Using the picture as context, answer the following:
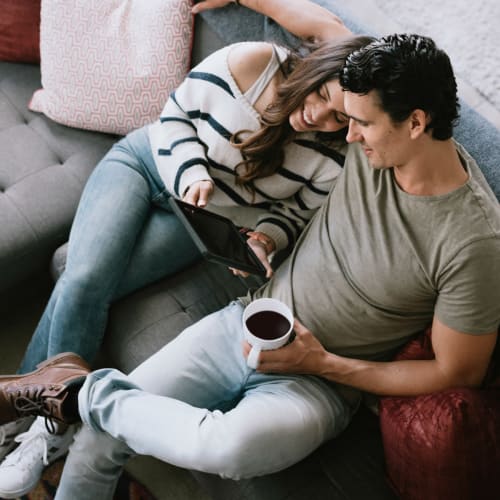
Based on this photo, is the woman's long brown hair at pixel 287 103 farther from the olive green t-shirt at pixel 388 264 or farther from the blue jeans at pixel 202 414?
the blue jeans at pixel 202 414

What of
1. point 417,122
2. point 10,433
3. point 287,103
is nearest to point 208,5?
point 287,103

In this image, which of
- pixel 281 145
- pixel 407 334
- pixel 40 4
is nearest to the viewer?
pixel 407 334

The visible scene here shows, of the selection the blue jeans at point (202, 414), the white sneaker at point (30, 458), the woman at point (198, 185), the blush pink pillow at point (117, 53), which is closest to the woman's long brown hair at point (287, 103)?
the woman at point (198, 185)

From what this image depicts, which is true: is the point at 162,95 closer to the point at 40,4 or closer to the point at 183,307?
the point at 40,4

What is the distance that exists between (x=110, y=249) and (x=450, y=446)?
2.98 ft

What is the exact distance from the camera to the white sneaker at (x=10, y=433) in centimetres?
150

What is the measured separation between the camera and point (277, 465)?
3.82 feet

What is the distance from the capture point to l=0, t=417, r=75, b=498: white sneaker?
4.54ft

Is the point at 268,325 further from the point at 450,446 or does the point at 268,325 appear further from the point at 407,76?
the point at 407,76

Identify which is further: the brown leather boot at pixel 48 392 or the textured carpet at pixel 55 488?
the textured carpet at pixel 55 488

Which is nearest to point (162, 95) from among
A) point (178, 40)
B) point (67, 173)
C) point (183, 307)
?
point (178, 40)

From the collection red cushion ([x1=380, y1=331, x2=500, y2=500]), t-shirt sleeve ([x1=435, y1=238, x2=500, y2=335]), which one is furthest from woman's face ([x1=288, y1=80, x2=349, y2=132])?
red cushion ([x1=380, y1=331, x2=500, y2=500])

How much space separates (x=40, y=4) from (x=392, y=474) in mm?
1775

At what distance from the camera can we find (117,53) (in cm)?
175
